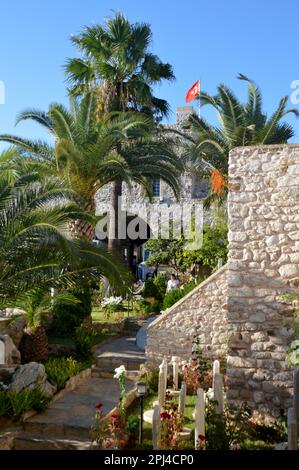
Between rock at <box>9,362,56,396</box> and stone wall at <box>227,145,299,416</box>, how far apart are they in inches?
142

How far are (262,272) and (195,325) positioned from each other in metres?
3.53

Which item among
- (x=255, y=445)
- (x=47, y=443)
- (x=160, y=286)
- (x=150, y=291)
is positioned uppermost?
(x=160, y=286)

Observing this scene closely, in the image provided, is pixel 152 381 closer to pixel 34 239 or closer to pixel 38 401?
pixel 38 401

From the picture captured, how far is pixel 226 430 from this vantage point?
6.09 m

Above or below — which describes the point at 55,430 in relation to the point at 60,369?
below

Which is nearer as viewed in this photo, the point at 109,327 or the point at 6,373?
the point at 6,373

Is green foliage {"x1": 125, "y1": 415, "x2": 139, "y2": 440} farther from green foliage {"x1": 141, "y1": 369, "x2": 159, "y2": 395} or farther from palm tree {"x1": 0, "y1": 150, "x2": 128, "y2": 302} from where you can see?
palm tree {"x1": 0, "y1": 150, "x2": 128, "y2": 302}

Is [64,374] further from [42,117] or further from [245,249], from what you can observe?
[42,117]

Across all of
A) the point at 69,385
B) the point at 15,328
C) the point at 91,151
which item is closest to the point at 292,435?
the point at 69,385

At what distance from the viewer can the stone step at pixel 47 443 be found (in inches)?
272

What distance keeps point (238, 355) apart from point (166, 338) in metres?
3.50

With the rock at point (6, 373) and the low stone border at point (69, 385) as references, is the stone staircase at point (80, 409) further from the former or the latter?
the rock at point (6, 373)

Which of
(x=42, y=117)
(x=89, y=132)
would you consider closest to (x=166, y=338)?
(x=89, y=132)

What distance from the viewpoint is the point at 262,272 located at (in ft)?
22.5
